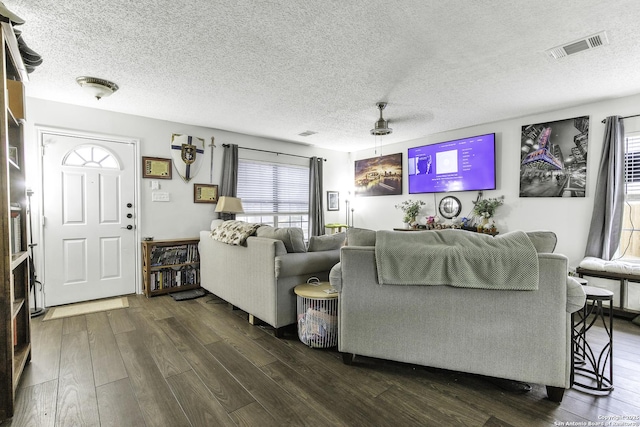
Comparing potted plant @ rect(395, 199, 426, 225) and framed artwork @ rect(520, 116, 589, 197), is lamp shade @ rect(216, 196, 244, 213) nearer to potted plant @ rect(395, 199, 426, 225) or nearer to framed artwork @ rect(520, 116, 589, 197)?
potted plant @ rect(395, 199, 426, 225)

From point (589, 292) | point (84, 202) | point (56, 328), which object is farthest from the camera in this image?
point (84, 202)

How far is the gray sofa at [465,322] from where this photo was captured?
65.8 inches

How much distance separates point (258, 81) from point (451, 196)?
12.1ft

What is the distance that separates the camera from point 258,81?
302 cm

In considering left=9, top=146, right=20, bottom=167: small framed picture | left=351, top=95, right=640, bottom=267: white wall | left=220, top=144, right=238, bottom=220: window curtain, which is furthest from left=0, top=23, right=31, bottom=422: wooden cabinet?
left=351, top=95, right=640, bottom=267: white wall

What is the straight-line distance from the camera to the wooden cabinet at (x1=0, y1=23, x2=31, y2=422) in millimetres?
1553

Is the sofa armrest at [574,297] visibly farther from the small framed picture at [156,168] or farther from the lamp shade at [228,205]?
the small framed picture at [156,168]

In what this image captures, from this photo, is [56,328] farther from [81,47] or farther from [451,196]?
[451,196]

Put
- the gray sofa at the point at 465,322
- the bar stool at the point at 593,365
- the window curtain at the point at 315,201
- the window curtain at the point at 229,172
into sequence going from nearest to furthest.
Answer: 1. the gray sofa at the point at 465,322
2. the bar stool at the point at 593,365
3. the window curtain at the point at 229,172
4. the window curtain at the point at 315,201

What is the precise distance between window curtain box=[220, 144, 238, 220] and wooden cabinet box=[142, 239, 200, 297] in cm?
82

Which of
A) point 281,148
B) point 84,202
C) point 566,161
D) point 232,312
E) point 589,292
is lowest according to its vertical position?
point 232,312

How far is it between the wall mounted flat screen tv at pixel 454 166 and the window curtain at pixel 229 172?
3.16m

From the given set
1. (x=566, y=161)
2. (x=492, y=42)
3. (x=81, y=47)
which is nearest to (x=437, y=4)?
(x=492, y=42)

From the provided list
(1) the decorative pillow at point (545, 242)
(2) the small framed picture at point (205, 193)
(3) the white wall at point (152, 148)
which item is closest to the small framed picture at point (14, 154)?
(3) the white wall at point (152, 148)
